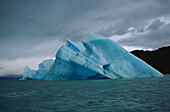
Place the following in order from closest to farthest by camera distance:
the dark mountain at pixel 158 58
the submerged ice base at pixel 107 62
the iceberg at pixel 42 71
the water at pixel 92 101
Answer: the water at pixel 92 101 < the submerged ice base at pixel 107 62 < the iceberg at pixel 42 71 < the dark mountain at pixel 158 58

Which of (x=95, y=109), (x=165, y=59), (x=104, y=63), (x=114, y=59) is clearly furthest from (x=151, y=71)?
(x=165, y=59)

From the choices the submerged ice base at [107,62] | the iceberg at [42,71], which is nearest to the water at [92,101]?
the submerged ice base at [107,62]

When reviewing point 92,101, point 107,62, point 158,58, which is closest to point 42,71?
point 107,62

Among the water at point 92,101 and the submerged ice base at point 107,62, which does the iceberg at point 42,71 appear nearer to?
the submerged ice base at point 107,62

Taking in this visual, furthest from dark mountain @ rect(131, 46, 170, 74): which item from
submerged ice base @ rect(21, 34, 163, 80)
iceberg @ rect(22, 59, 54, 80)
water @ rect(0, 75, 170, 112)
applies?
water @ rect(0, 75, 170, 112)

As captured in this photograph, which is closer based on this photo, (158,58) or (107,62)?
(107,62)

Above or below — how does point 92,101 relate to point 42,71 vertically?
below

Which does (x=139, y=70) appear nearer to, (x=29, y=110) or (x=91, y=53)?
(x=91, y=53)

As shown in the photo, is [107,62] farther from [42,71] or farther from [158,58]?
[158,58]

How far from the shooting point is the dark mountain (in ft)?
268

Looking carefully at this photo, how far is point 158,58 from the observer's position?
86188 mm

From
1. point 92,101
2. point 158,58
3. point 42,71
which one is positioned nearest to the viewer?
point 92,101

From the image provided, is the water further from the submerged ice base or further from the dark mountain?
the dark mountain

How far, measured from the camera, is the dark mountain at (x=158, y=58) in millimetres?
81750
